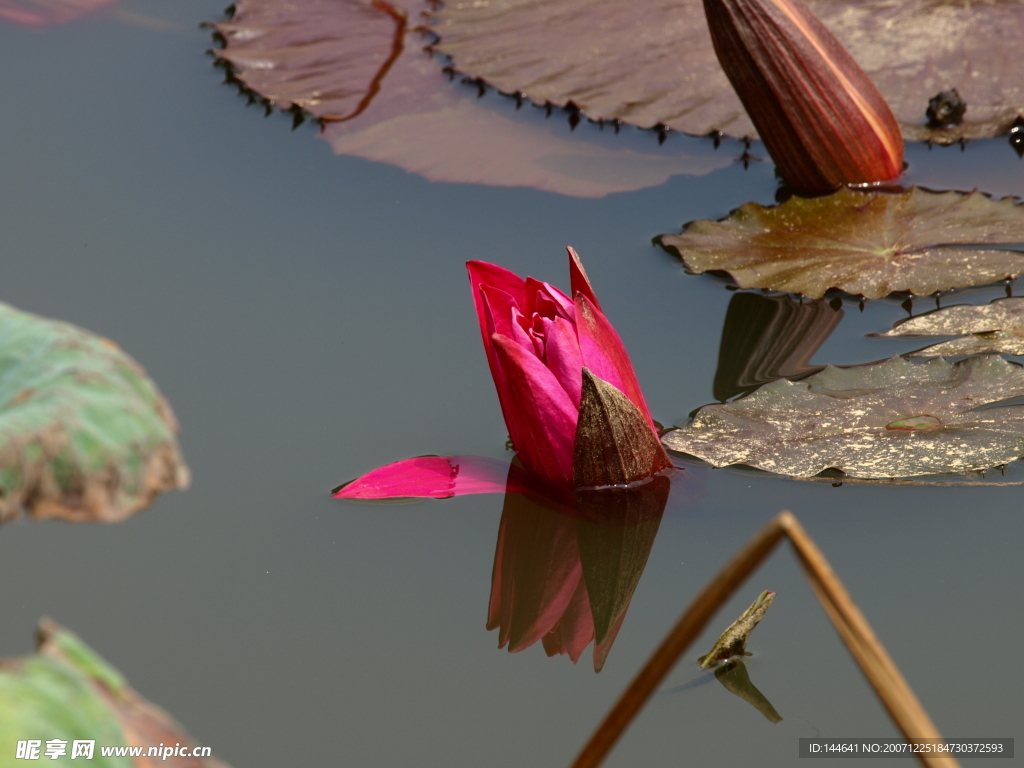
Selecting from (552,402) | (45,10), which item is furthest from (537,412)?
(45,10)

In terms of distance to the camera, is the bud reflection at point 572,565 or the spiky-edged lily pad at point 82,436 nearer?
the spiky-edged lily pad at point 82,436

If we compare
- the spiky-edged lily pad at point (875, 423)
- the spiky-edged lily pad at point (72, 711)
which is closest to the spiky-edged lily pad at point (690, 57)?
the spiky-edged lily pad at point (875, 423)

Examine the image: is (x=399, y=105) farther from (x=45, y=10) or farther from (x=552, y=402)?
(x=552, y=402)

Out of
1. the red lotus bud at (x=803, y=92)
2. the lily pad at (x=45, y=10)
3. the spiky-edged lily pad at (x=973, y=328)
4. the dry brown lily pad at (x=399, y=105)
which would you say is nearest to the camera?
the spiky-edged lily pad at (x=973, y=328)

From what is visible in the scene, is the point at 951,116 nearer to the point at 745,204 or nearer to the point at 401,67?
the point at 745,204

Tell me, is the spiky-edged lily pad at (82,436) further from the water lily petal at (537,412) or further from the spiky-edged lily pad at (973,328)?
the spiky-edged lily pad at (973,328)

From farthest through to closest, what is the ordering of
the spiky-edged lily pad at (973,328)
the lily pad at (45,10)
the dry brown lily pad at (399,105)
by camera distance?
1. the lily pad at (45,10)
2. the dry brown lily pad at (399,105)
3. the spiky-edged lily pad at (973,328)
